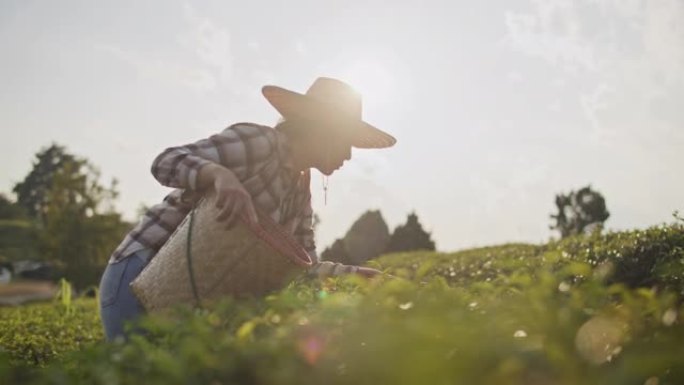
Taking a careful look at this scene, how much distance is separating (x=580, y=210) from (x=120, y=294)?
48595 millimetres

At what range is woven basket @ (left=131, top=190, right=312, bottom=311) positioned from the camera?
292 cm

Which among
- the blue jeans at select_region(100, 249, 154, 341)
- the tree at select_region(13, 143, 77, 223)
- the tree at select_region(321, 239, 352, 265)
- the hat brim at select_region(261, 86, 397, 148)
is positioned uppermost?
the tree at select_region(13, 143, 77, 223)

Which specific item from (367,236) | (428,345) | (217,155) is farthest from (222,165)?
(367,236)

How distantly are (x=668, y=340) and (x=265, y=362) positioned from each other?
814 mm

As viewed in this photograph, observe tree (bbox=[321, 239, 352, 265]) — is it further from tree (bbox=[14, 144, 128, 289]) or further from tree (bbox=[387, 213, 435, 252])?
tree (bbox=[14, 144, 128, 289])

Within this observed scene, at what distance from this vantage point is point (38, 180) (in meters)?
88.9

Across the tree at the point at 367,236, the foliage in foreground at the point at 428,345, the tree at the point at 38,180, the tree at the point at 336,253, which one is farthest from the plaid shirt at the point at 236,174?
the tree at the point at 38,180

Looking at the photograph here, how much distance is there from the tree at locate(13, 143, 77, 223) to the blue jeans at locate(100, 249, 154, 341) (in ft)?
292

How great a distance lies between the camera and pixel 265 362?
1340mm

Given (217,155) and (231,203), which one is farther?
(217,155)

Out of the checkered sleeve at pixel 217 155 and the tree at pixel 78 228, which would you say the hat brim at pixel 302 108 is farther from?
the tree at pixel 78 228

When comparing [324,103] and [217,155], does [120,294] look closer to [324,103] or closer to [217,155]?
[217,155]

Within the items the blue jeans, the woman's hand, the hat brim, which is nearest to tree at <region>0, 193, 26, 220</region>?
the blue jeans

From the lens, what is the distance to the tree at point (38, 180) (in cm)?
8738
